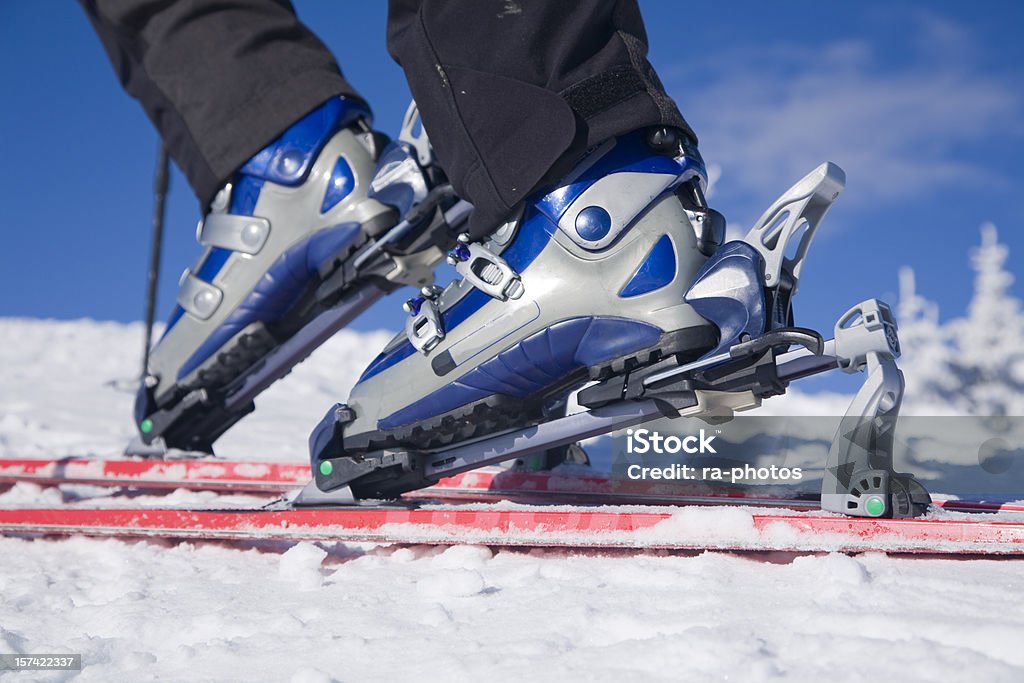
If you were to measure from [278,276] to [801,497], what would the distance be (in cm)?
139

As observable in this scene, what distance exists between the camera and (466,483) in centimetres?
216

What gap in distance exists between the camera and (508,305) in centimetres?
153

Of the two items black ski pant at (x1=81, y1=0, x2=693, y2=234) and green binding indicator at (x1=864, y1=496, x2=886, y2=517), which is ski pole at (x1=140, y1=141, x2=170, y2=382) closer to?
black ski pant at (x1=81, y1=0, x2=693, y2=234)

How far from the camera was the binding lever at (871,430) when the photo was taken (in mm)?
1298

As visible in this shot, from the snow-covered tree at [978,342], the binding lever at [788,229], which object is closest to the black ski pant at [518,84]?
the binding lever at [788,229]

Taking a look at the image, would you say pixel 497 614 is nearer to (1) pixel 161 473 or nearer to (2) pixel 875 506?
(2) pixel 875 506

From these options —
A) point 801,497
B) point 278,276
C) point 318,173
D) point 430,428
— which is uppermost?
point 318,173

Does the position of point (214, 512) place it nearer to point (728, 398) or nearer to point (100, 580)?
point (100, 580)

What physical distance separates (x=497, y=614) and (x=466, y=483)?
1088mm

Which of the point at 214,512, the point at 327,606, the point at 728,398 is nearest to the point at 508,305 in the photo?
the point at 728,398

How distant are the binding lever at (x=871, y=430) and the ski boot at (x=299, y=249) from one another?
106 centimetres

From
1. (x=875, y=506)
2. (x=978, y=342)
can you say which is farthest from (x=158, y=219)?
(x=978, y=342)

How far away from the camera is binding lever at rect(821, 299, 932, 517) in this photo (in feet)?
4.26

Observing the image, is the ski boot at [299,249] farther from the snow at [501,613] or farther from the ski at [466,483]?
the snow at [501,613]
